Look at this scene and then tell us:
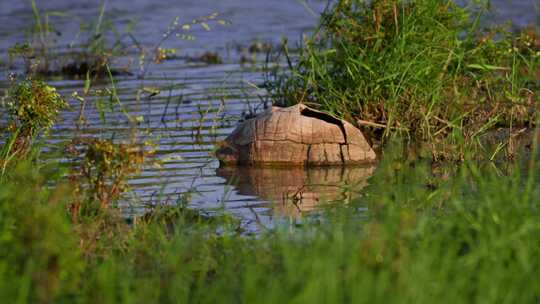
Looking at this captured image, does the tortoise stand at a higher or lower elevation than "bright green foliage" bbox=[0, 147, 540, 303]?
higher

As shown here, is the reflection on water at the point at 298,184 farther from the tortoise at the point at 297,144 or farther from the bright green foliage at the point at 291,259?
the bright green foliage at the point at 291,259

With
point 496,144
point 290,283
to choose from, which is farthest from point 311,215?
point 496,144

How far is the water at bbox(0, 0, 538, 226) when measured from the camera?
7.41 m

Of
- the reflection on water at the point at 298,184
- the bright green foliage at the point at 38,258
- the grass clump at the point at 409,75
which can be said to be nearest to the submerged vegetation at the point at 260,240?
the bright green foliage at the point at 38,258

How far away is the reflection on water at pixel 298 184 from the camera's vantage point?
7.21m

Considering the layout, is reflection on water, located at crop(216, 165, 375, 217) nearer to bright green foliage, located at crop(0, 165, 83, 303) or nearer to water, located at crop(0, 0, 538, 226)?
water, located at crop(0, 0, 538, 226)

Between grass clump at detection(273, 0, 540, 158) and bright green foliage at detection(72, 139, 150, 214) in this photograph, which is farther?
grass clump at detection(273, 0, 540, 158)

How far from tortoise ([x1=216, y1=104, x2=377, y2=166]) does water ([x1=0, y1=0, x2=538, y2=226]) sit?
0.15 meters

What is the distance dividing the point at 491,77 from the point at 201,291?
571cm

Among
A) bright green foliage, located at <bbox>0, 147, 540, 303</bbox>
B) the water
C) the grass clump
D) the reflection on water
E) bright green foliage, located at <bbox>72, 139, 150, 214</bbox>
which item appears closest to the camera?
bright green foliage, located at <bbox>0, 147, 540, 303</bbox>

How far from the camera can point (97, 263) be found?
531cm

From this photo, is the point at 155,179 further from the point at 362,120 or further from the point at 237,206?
the point at 362,120

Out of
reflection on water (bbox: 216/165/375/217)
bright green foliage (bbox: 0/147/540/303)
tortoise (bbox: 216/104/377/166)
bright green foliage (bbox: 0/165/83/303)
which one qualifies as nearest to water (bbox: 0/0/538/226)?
reflection on water (bbox: 216/165/375/217)

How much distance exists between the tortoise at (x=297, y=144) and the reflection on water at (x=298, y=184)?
89 mm
